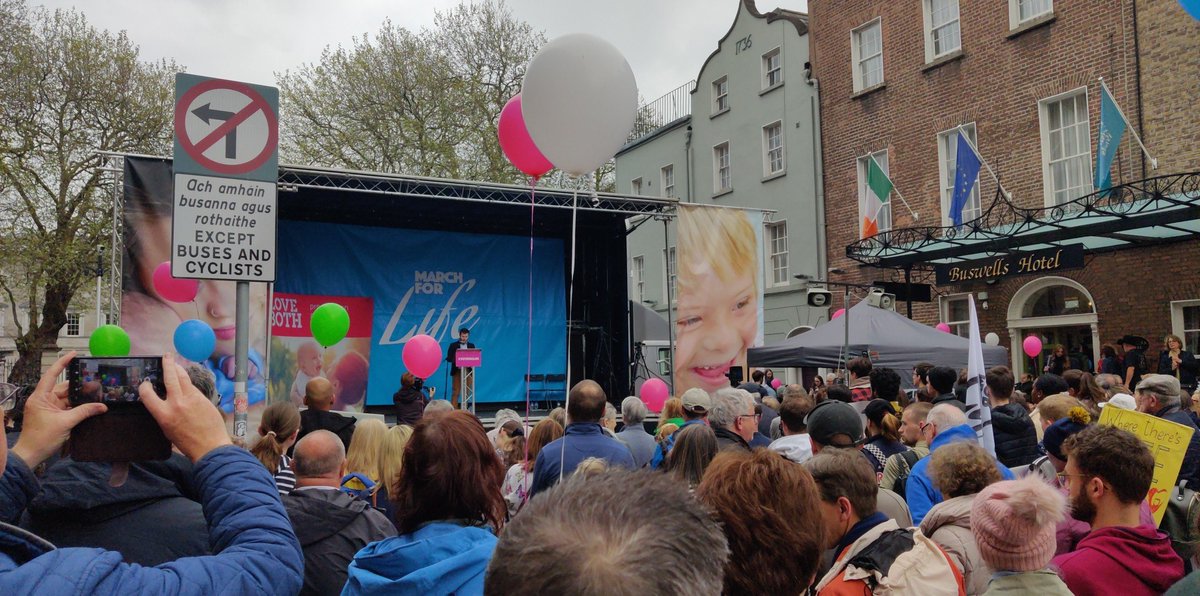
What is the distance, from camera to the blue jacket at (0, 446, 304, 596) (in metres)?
1.11

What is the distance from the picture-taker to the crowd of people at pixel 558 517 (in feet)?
3.47

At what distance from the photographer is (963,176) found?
14609 millimetres

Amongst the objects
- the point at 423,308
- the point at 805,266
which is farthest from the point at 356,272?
the point at 805,266

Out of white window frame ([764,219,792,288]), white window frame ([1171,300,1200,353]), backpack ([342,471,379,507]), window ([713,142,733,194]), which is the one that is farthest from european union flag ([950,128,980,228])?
backpack ([342,471,379,507])

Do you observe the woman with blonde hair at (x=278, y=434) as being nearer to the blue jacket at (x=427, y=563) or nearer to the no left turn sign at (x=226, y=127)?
the no left turn sign at (x=226, y=127)

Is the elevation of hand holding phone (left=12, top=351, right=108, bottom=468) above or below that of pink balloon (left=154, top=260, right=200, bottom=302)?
below

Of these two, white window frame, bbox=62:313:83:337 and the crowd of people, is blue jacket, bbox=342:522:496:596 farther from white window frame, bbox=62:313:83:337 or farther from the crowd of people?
white window frame, bbox=62:313:83:337

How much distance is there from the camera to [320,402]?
5.87 m

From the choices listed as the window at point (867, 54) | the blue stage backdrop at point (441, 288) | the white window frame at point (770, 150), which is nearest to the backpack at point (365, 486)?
the blue stage backdrop at point (441, 288)

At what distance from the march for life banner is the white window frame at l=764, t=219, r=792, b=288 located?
430 inches

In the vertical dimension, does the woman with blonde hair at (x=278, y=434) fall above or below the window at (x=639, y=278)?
below

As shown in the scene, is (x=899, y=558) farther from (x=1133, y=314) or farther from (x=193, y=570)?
(x=1133, y=314)

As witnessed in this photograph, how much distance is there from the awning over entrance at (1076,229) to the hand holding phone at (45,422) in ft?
40.5

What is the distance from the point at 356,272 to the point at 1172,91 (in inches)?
544
